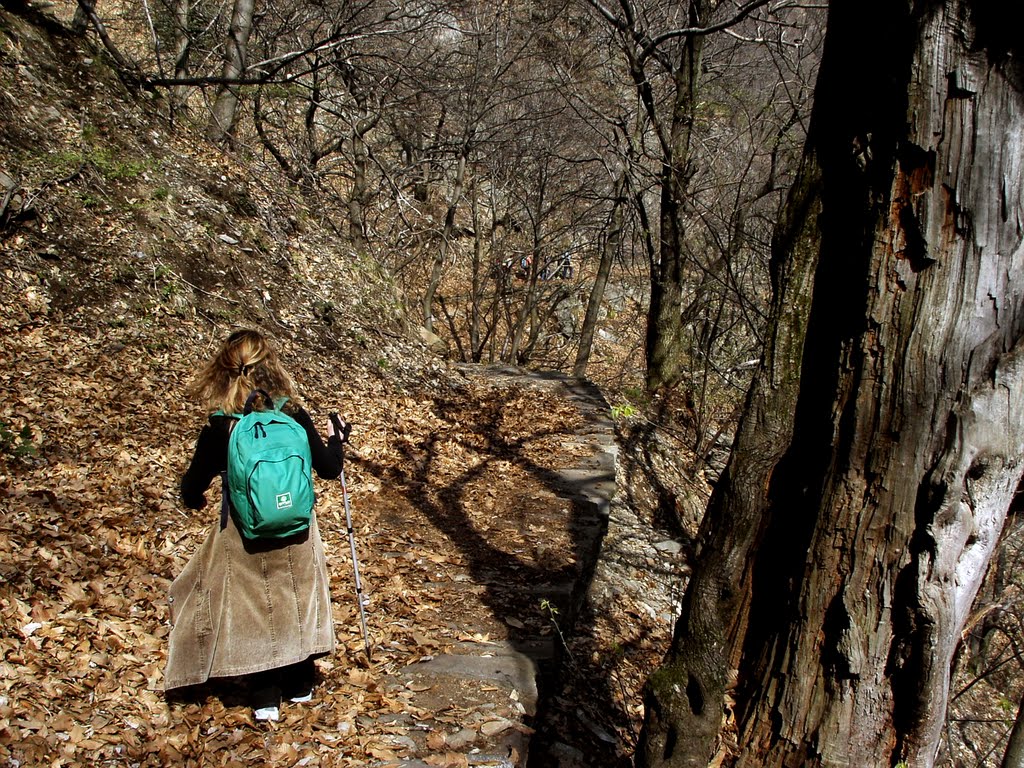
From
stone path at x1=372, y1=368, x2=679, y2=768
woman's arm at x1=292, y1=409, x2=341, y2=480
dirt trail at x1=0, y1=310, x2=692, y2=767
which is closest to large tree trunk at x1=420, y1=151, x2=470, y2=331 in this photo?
dirt trail at x1=0, y1=310, x2=692, y2=767

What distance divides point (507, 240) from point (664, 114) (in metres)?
7.41

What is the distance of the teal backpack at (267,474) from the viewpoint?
348 centimetres

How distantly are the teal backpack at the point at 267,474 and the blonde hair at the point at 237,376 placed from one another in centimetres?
6

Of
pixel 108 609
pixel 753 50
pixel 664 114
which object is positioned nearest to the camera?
pixel 108 609

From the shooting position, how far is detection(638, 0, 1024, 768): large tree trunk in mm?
2322

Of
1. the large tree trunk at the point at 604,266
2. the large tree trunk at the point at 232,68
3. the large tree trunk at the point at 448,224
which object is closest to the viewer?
the large tree trunk at the point at 232,68

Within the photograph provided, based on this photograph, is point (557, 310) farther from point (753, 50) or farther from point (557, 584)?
point (557, 584)

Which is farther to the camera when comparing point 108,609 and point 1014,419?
point 108,609

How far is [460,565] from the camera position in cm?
663

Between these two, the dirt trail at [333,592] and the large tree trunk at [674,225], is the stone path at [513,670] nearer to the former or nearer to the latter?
the dirt trail at [333,592]

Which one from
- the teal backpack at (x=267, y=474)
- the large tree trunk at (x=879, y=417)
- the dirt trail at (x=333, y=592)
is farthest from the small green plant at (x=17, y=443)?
the large tree trunk at (x=879, y=417)

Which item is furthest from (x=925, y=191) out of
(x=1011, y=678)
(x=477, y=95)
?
(x=1011, y=678)

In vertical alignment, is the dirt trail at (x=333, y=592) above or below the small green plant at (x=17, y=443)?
below

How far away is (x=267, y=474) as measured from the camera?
348 cm
